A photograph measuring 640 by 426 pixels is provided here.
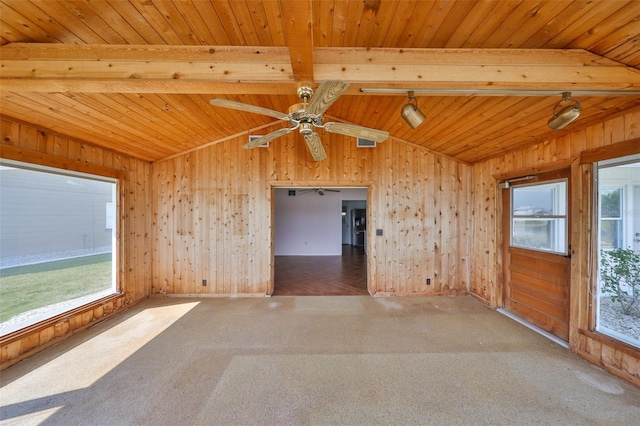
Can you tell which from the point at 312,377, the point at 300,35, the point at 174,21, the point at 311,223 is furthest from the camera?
the point at 311,223

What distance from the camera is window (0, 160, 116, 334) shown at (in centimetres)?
273

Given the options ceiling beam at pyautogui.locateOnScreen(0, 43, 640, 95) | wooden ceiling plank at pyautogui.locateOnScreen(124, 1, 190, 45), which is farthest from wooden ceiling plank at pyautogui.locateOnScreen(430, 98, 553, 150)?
wooden ceiling plank at pyautogui.locateOnScreen(124, 1, 190, 45)

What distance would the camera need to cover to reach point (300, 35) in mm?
1401

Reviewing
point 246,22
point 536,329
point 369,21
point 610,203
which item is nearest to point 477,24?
point 369,21

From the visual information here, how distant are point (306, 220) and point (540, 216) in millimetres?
6634

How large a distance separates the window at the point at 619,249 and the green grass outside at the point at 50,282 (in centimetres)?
645

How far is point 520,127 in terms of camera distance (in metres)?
2.93

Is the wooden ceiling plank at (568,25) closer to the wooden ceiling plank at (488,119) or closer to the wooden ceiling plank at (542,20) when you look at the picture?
the wooden ceiling plank at (542,20)

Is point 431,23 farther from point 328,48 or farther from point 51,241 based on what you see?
point 51,241

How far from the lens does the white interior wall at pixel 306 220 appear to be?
8883mm

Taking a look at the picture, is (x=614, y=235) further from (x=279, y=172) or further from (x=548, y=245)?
(x=279, y=172)

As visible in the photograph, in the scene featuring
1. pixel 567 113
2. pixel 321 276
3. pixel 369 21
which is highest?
pixel 369 21

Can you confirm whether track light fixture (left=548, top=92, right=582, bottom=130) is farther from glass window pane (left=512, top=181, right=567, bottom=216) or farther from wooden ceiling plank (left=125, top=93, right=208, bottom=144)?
wooden ceiling plank (left=125, top=93, right=208, bottom=144)

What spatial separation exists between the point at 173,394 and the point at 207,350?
25.9 inches
